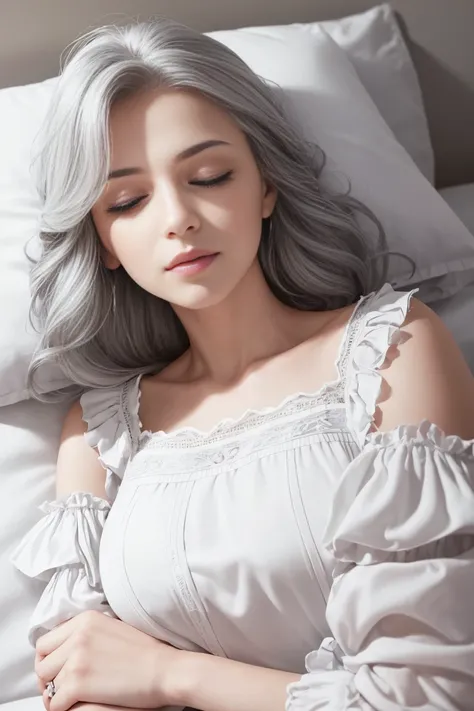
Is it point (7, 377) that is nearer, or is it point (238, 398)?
point (238, 398)

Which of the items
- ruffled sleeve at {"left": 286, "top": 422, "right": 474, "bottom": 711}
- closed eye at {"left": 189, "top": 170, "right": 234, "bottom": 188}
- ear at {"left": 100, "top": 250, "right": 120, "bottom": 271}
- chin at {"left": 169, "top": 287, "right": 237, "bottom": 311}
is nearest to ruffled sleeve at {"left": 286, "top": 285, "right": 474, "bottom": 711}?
ruffled sleeve at {"left": 286, "top": 422, "right": 474, "bottom": 711}

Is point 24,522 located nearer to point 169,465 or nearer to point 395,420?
point 169,465

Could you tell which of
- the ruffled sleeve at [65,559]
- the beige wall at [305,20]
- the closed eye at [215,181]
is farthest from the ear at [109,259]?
the beige wall at [305,20]

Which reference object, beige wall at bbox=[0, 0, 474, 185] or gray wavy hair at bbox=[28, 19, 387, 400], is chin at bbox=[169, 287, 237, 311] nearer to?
gray wavy hair at bbox=[28, 19, 387, 400]

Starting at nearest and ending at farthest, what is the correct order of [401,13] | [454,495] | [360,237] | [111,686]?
[454,495] < [111,686] < [360,237] < [401,13]

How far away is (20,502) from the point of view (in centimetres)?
146

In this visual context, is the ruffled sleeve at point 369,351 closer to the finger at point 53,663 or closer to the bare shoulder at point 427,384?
the bare shoulder at point 427,384

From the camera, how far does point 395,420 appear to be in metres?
1.15

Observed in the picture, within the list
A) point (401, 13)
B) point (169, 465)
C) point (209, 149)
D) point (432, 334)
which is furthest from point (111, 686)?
point (401, 13)

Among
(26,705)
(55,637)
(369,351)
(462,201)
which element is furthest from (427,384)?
(462,201)

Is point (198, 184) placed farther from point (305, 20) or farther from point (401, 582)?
point (305, 20)

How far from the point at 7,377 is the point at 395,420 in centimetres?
63

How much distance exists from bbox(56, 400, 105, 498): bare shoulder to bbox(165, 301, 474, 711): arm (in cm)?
33

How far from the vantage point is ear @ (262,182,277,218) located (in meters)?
1.40
